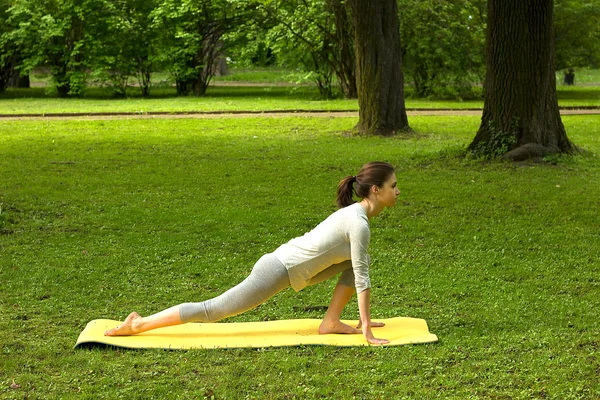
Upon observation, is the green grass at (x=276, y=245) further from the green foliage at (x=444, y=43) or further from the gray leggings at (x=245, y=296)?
the green foliage at (x=444, y=43)

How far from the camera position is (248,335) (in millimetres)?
5492

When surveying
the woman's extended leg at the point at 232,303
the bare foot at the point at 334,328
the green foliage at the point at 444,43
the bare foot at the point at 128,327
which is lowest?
the bare foot at the point at 334,328

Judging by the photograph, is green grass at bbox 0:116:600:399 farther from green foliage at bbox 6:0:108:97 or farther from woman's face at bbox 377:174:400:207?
green foliage at bbox 6:0:108:97

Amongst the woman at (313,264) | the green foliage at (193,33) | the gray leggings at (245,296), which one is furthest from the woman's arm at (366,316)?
the green foliage at (193,33)

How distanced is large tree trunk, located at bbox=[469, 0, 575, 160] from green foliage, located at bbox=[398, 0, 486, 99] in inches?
552

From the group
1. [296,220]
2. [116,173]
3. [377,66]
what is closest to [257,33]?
[377,66]

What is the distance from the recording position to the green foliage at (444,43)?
1035 inches

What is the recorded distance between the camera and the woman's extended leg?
531cm

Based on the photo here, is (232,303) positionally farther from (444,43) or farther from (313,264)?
(444,43)

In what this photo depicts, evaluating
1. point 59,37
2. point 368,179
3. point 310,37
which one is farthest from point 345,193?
point 59,37

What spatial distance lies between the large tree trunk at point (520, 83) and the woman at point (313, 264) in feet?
23.7

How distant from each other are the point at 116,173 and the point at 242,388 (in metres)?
8.05

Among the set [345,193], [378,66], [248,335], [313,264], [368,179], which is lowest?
[248,335]

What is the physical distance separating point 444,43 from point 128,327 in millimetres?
22444
